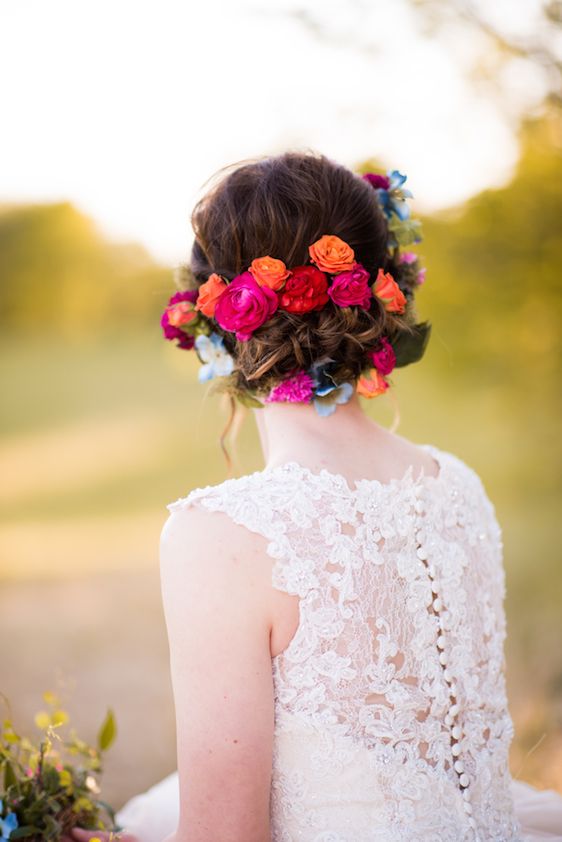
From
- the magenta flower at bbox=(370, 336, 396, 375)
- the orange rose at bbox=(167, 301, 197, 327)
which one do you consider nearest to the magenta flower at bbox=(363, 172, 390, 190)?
the magenta flower at bbox=(370, 336, 396, 375)

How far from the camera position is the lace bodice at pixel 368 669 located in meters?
1.49

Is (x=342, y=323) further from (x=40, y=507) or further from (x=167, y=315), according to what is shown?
(x=40, y=507)

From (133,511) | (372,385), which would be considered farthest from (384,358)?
(133,511)

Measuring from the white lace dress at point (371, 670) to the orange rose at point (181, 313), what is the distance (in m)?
0.50

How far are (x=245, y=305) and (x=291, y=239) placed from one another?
17 cm

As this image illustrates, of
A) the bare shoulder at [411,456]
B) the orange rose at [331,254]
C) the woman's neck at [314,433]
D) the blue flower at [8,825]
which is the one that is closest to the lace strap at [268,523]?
the woman's neck at [314,433]

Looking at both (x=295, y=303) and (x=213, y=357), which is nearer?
(x=295, y=303)

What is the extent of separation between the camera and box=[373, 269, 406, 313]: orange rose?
5.77 ft

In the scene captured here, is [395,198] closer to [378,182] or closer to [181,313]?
[378,182]

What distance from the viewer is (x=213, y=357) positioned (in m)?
1.84

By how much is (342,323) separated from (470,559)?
0.58m

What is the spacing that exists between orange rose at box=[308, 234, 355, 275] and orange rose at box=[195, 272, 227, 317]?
0.71 feet

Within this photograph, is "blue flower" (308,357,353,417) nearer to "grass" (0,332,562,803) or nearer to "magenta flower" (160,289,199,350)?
"grass" (0,332,562,803)

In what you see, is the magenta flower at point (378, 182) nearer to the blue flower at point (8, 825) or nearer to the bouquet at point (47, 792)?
the bouquet at point (47, 792)
